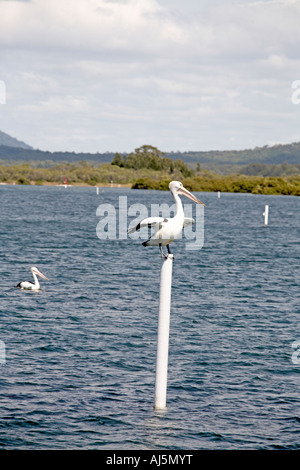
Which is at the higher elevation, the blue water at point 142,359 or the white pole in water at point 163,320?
the white pole in water at point 163,320

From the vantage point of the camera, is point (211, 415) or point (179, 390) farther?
point (179, 390)

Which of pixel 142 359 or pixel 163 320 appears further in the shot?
pixel 142 359

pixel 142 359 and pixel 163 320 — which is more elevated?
pixel 163 320

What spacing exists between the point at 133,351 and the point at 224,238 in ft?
155

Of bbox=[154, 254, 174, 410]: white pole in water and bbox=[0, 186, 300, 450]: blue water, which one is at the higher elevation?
bbox=[154, 254, 174, 410]: white pole in water

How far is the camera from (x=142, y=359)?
21062 mm

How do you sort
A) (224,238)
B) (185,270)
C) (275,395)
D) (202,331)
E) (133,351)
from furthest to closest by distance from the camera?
(224,238) → (185,270) → (202,331) → (133,351) → (275,395)

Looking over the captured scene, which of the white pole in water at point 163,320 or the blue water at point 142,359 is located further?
the blue water at point 142,359

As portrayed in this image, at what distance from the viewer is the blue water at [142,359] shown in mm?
15523

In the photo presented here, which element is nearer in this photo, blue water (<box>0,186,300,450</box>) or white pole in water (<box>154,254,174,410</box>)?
white pole in water (<box>154,254,174,410</box>)

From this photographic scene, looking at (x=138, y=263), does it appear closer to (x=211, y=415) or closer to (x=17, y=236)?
(x=17, y=236)

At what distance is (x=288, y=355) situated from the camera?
72.4 ft

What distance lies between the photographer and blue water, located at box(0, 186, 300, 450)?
50.9 feet

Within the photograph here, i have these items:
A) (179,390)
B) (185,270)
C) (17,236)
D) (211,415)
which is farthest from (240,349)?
(17,236)
